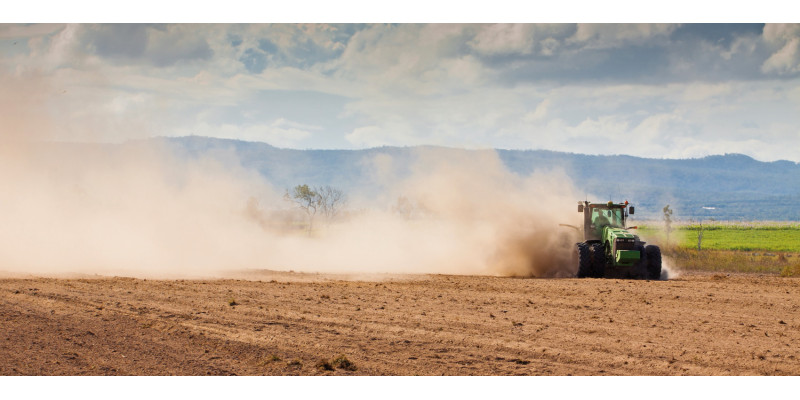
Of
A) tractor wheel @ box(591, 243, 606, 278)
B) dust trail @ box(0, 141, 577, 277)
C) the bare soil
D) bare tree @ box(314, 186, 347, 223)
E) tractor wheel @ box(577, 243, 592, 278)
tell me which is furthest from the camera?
bare tree @ box(314, 186, 347, 223)

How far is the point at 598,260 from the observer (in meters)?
24.2

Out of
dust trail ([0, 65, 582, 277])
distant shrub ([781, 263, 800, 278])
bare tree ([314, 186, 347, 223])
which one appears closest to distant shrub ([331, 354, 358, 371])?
dust trail ([0, 65, 582, 277])

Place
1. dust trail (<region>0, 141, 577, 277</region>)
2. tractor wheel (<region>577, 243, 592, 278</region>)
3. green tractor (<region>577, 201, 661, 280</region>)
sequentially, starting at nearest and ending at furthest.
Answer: green tractor (<region>577, 201, 661, 280</region>) → tractor wheel (<region>577, 243, 592, 278</region>) → dust trail (<region>0, 141, 577, 277</region>)

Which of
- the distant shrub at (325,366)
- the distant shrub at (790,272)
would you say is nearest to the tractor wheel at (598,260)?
the distant shrub at (790,272)

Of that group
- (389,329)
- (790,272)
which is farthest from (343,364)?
(790,272)

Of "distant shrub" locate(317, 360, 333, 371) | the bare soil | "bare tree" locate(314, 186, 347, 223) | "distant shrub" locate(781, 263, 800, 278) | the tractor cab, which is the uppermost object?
"bare tree" locate(314, 186, 347, 223)

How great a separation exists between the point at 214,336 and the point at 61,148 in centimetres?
2304

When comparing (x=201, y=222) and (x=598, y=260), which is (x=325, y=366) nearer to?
(x=598, y=260)

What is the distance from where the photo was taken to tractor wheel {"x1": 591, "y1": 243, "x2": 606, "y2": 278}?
24156 mm

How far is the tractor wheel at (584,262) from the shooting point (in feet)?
79.7

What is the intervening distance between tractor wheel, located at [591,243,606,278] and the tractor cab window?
193 centimetres

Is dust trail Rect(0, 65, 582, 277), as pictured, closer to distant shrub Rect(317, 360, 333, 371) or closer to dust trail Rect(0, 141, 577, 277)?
dust trail Rect(0, 141, 577, 277)

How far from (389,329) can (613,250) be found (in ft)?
40.8

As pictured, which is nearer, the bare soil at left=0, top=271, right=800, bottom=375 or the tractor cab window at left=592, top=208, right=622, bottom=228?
the bare soil at left=0, top=271, right=800, bottom=375
